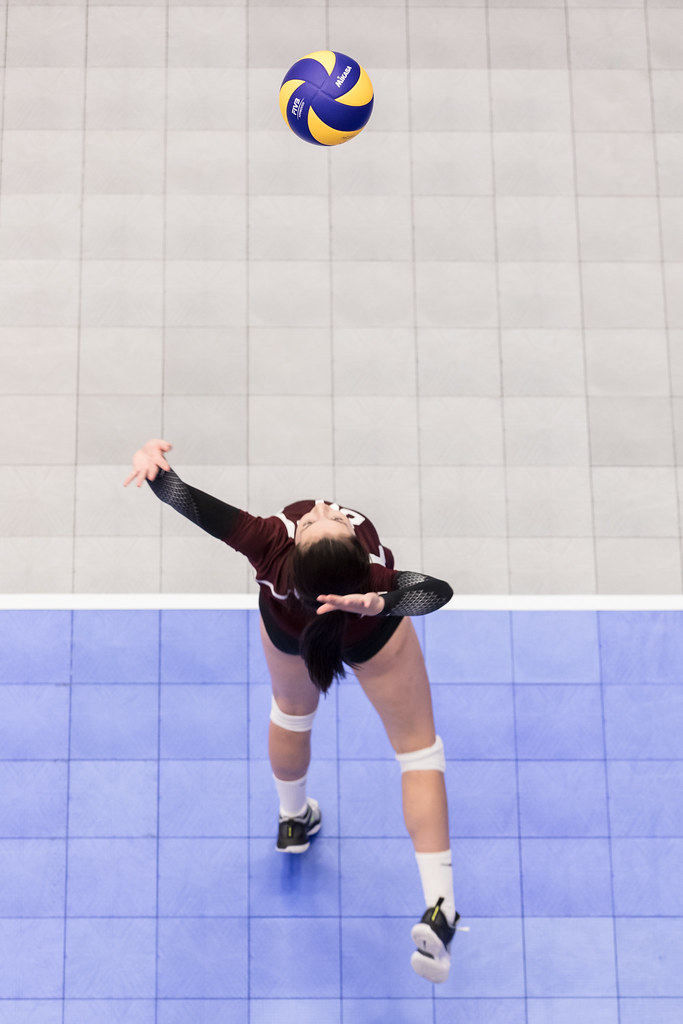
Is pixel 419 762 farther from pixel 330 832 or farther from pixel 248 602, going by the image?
pixel 248 602

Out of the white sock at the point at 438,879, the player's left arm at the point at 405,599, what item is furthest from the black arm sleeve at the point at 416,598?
the white sock at the point at 438,879

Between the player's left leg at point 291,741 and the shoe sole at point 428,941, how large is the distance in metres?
1.06

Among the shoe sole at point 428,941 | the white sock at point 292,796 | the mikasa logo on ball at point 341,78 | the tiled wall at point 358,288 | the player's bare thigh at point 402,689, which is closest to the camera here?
the shoe sole at point 428,941

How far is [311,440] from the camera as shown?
17.7 ft

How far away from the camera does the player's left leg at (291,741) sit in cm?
364

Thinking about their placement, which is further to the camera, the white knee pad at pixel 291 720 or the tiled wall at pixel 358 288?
the tiled wall at pixel 358 288

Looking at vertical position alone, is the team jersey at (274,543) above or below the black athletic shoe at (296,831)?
above

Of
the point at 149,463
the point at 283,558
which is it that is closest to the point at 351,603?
the point at 283,558

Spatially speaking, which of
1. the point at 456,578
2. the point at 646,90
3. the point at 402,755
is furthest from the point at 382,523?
the point at 646,90

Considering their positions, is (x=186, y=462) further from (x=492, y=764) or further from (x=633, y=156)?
(x=633, y=156)

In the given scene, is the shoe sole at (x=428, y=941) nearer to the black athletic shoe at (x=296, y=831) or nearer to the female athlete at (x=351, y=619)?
the female athlete at (x=351, y=619)

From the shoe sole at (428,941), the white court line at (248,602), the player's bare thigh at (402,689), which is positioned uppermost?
the white court line at (248,602)

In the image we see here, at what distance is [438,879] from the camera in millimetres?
3443

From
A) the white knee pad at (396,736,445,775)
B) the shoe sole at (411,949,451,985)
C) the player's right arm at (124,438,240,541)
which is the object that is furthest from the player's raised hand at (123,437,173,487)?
the shoe sole at (411,949,451,985)
